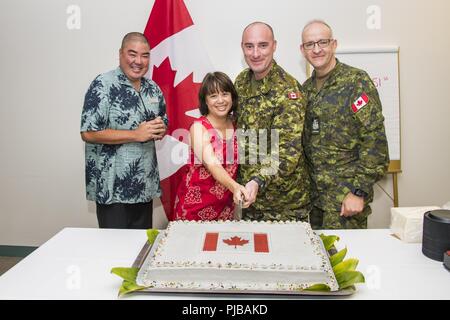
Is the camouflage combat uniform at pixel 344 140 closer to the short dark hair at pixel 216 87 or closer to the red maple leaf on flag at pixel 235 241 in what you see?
the short dark hair at pixel 216 87

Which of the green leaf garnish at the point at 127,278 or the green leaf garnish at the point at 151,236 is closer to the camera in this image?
the green leaf garnish at the point at 127,278

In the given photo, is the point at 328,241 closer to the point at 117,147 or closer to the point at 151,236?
the point at 151,236

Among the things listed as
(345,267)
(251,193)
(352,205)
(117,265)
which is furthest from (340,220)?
(117,265)

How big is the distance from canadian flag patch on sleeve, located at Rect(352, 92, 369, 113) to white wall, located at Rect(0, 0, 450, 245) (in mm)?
1036

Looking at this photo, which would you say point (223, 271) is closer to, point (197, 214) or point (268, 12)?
point (197, 214)

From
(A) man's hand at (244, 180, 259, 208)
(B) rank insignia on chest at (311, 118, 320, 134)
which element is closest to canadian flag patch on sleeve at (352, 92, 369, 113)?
(B) rank insignia on chest at (311, 118, 320, 134)

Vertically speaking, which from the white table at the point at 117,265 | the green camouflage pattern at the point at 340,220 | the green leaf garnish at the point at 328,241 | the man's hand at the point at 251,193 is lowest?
the green camouflage pattern at the point at 340,220

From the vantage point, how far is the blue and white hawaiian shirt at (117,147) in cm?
227

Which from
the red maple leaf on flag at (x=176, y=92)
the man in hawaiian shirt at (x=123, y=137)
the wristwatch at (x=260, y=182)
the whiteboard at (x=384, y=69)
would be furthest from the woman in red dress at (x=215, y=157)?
the whiteboard at (x=384, y=69)

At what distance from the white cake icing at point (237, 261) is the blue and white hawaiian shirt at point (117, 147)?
97cm

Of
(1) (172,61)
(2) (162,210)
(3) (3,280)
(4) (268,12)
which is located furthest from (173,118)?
(3) (3,280)

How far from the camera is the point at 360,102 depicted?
2041 millimetres

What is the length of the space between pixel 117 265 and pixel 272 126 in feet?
3.47

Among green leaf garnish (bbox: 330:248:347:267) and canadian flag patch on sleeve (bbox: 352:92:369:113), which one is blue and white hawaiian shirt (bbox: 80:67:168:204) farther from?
green leaf garnish (bbox: 330:248:347:267)
